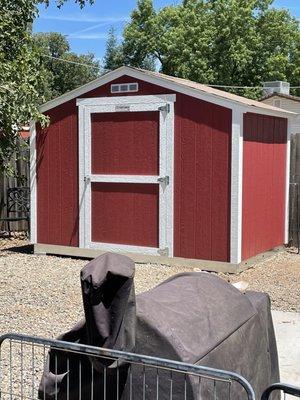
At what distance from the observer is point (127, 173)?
362 inches

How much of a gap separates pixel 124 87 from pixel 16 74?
1.72 meters

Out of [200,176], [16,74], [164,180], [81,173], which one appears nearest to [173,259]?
[164,180]

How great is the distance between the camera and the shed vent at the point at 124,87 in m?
9.10

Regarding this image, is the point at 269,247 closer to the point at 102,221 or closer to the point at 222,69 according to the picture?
the point at 102,221

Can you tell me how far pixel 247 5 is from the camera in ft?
131

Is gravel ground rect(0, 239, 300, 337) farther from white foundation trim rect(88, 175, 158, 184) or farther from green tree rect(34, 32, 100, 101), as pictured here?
green tree rect(34, 32, 100, 101)

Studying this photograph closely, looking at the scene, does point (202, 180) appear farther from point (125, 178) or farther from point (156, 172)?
point (125, 178)

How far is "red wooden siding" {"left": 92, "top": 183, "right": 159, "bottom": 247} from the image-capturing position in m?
9.03

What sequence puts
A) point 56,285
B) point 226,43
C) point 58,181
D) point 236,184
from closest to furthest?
point 56,285, point 236,184, point 58,181, point 226,43

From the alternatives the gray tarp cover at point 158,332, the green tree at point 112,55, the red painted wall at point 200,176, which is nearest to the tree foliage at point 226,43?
the green tree at point 112,55

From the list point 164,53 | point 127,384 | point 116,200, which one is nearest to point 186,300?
point 127,384

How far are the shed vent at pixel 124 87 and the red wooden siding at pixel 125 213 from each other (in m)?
1.42

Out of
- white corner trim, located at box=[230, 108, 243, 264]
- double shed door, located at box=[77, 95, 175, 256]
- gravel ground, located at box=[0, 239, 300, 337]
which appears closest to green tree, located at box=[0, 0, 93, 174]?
double shed door, located at box=[77, 95, 175, 256]

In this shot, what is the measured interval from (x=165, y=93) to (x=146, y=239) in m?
2.17
